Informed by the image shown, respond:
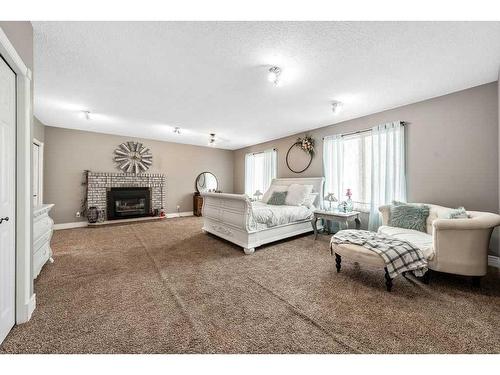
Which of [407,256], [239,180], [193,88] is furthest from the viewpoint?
[239,180]

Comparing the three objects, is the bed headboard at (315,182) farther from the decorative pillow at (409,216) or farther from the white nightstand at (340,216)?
the decorative pillow at (409,216)

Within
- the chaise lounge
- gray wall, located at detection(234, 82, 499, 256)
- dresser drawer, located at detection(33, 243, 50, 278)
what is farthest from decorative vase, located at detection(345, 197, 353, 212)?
dresser drawer, located at detection(33, 243, 50, 278)

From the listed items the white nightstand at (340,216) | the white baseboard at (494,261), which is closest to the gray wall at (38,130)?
the white nightstand at (340,216)

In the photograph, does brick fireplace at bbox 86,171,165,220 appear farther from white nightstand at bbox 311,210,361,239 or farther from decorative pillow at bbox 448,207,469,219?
decorative pillow at bbox 448,207,469,219

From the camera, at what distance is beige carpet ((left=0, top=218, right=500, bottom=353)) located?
135 centimetres

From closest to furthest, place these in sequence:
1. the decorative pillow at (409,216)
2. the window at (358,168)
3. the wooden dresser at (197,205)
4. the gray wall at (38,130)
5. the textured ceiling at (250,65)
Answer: the textured ceiling at (250,65) < the decorative pillow at (409,216) < the window at (358,168) < the gray wall at (38,130) < the wooden dresser at (197,205)

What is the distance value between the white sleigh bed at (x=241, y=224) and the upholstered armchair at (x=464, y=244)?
212cm

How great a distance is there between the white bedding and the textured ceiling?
6.02 ft

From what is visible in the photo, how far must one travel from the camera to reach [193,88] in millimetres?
2895

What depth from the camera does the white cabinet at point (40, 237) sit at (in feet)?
6.97

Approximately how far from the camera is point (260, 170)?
262 inches

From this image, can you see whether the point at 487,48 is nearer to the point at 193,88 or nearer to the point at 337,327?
the point at 337,327
